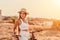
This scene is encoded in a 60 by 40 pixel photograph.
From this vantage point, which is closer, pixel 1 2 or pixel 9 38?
pixel 9 38

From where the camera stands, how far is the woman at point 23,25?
2037 mm

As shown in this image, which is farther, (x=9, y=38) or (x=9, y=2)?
(x=9, y=2)

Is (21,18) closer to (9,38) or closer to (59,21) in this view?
(9,38)

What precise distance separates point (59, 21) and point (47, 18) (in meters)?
0.17

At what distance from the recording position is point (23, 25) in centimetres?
204

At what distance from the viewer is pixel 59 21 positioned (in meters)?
2.13

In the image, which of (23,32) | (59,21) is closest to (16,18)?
(23,32)

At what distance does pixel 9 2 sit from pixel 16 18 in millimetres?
244

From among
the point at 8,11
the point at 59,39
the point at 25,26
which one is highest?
the point at 8,11

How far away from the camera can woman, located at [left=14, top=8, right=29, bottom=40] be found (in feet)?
6.68

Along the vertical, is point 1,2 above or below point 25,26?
above

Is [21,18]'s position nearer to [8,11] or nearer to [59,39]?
[8,11]

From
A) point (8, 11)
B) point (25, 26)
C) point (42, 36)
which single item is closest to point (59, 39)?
point (42, 36)

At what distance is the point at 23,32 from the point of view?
80.2 inches
